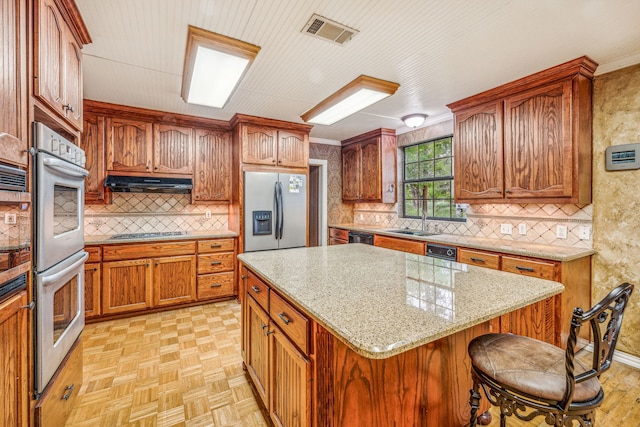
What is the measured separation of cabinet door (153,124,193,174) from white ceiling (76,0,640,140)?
1.95 ft

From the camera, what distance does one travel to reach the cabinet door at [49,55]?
1314mm

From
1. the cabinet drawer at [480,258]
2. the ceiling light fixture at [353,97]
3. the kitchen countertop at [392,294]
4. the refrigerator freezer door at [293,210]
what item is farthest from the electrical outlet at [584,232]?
the refrigerator freezer door at [293,210]

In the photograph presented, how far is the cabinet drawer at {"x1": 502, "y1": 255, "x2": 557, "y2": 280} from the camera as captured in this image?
7.54 feet

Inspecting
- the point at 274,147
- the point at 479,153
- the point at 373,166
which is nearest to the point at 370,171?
the point at 373,166

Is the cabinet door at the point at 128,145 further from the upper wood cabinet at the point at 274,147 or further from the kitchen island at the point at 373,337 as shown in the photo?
A: the kitchen island at the point at 373,337

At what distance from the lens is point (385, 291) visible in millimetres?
1331

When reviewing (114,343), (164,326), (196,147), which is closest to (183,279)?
(164,326)

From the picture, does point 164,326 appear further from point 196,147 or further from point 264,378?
point 196,147

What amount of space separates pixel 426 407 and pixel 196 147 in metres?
3.69

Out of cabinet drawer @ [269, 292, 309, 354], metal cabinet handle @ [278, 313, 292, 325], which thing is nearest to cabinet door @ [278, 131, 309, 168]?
cabinet drawer @ [269, 292, 309, 354]

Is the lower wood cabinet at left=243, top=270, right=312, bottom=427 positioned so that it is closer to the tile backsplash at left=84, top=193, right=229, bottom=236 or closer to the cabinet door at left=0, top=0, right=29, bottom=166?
the cabinet door at left=0, top=0, right=29, bottom=166

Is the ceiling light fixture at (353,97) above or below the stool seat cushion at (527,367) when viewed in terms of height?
above

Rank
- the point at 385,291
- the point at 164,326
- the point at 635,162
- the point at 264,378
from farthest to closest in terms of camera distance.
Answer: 1. the point at 164,326
2. the point at 635,162
3. the point at 264,378
4. the point at 385,291

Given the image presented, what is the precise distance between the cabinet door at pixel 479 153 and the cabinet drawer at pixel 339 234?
1.86 meters
